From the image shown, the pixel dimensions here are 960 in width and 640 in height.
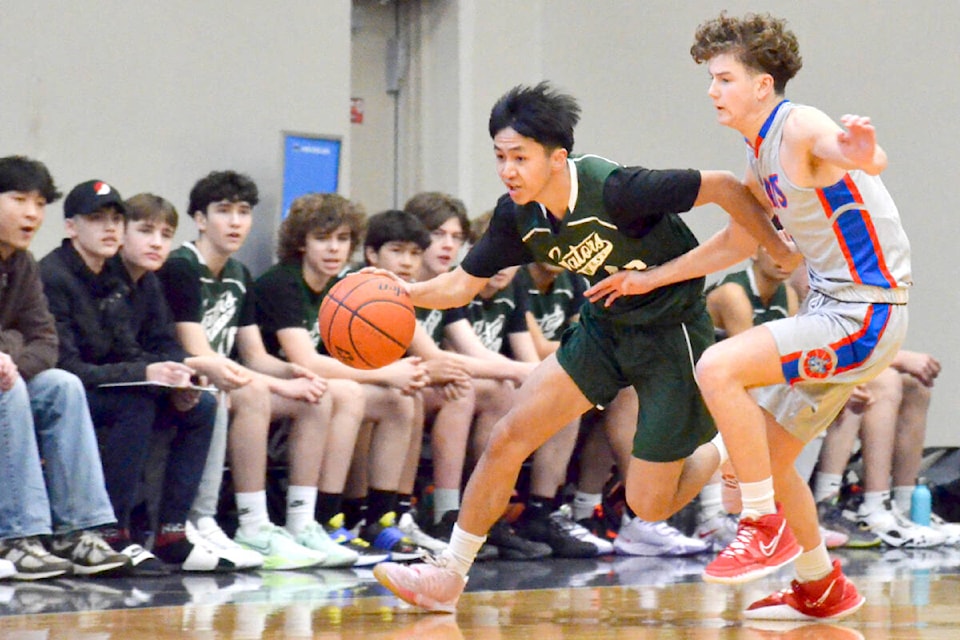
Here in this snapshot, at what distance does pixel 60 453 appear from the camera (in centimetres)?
503

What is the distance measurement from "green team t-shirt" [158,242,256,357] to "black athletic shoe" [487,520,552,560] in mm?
1462

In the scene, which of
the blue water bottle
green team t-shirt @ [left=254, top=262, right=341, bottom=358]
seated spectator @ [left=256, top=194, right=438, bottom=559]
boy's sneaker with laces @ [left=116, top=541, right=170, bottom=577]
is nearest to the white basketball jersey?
seated spectator @ [left=256, top=194, right=438, bottom=559]

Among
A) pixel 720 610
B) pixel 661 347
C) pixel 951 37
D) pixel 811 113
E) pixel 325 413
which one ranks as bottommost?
pixel 720 610

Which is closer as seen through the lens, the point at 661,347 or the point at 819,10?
the point at 661,347

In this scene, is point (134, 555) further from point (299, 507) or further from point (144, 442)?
point (299, 507)

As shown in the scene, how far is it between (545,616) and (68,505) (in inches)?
77.5

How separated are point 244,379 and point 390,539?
98 cm

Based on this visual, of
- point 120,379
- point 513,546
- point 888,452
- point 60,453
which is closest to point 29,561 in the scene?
point 60,453

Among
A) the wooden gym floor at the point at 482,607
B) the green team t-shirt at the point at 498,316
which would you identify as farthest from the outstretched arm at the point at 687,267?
the green team t-shirt at the point at 498,316

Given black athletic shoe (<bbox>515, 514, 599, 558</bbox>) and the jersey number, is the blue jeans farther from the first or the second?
the jersey number

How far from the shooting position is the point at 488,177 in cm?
854

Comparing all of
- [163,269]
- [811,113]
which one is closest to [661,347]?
[811,113]

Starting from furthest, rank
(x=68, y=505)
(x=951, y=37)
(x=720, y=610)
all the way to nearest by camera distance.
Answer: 1. (x=951, y=37)
2. (x=68, y=505)
3. (x=720, y=610)

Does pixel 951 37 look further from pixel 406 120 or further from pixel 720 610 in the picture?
pixel 720 610
